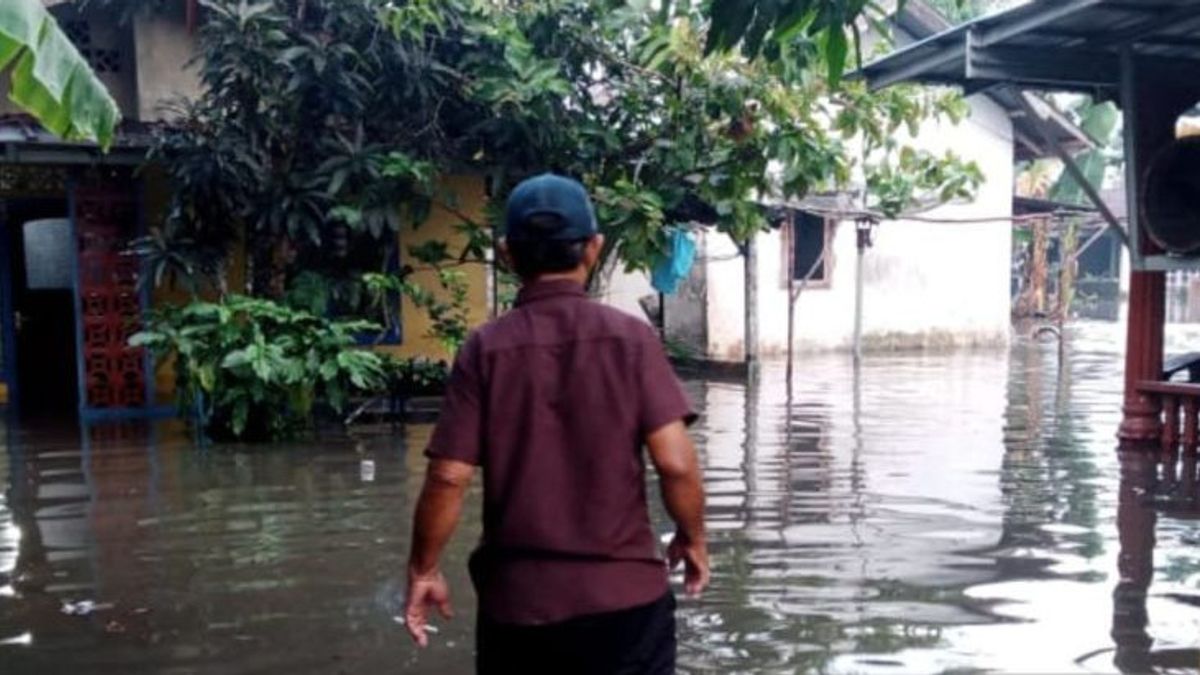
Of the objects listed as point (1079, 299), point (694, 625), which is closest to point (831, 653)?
point (694, 625)

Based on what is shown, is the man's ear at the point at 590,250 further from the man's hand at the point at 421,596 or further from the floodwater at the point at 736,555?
the floodwater at the point at 736,555

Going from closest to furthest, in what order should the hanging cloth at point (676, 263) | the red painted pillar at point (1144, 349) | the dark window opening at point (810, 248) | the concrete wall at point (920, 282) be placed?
the red painted pillar at point (1144, 349) < the hanging cloth at point (676, 263) < the concrete wall at point (920, 282) < the dark window opening at point (810, 248)

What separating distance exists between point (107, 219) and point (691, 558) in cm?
1030

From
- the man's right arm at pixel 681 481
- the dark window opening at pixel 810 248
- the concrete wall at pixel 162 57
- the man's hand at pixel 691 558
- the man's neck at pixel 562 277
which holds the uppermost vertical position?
the concrete wall at pixel 162 57

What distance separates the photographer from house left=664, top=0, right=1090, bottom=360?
1997 cm

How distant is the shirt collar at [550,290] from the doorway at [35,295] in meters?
11.6

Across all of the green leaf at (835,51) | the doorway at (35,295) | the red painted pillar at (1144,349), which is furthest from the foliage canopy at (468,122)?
the green leaf at (835,51)

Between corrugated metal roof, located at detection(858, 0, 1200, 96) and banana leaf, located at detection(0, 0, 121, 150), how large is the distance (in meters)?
6.14

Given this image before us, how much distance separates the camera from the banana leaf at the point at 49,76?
3.51m

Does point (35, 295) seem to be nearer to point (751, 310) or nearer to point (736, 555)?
point (751, 310)

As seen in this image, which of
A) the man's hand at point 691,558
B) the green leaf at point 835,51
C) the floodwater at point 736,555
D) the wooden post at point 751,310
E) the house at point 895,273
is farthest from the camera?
the house at point 895,273

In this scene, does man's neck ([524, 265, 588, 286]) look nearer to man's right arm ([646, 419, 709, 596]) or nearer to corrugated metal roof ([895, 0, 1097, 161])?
man's right arm ([646, 419, 709, 596])

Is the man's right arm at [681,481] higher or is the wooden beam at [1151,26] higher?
the wooden beam at [1151,26]

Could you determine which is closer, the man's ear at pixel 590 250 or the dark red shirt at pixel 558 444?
the dark red shirt at pixel 558 444
